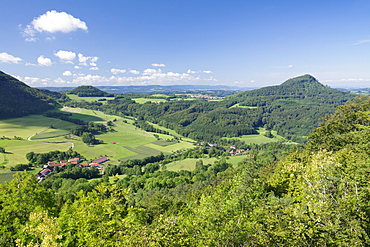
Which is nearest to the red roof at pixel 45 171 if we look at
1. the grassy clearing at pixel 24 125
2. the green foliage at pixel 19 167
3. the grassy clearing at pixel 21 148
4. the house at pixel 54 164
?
the house at pixel 54 164

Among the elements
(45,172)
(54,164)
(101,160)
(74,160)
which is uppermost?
(54,164)

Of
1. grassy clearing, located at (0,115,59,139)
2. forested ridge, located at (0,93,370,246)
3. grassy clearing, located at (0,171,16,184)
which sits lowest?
grassy clearing, located at (0,171,16,184)

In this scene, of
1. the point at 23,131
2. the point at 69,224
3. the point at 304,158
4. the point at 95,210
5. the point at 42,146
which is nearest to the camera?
the point at 95,210

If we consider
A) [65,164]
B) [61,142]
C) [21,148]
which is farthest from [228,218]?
[61,142]

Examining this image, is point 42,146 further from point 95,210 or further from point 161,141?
point 95,210

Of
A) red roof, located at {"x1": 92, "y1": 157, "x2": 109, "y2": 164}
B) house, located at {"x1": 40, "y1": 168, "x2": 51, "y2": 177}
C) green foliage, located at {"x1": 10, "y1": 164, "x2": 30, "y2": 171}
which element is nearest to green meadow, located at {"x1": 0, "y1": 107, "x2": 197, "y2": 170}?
red roof, located at {"x1": 92, "y1": 157, "x2": 109, "y2": 164}

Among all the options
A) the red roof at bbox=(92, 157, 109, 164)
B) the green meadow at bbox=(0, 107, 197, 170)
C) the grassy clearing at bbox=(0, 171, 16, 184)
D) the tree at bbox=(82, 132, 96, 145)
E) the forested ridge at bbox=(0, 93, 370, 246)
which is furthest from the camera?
the tree at bbox=(82, 132, 96, 145)

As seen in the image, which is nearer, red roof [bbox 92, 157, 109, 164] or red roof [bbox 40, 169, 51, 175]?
red roof [bbox 40, 169, 51, 175]

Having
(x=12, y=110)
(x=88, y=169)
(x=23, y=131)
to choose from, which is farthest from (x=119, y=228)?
(x=12, y=110)

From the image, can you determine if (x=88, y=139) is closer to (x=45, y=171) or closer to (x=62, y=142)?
(x=62, y=142)

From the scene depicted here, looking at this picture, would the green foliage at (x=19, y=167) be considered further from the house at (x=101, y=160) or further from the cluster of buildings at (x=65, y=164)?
the house at (x=101, y=160)

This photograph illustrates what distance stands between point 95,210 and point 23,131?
16730cm

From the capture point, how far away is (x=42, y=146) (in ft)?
393

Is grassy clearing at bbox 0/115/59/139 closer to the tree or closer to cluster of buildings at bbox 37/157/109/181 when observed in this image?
the tree
